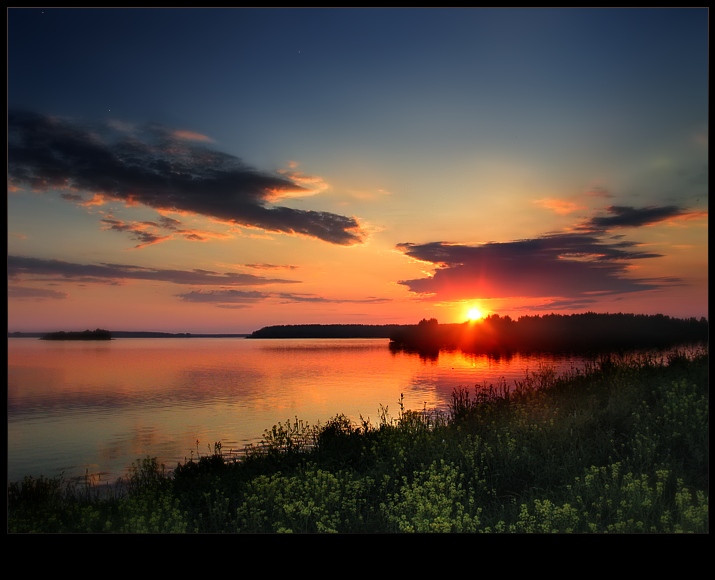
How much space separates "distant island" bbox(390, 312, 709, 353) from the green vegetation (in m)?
2.95

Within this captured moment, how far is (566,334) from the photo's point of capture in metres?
19.0

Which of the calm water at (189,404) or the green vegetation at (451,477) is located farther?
the calm water at (189,404)

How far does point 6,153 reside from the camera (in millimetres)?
5711

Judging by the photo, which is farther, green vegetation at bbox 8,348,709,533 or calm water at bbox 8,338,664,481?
calm water at bbox 8,338,664,481

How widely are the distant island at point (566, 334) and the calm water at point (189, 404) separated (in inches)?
31.4

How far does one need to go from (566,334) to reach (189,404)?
40.5 feet

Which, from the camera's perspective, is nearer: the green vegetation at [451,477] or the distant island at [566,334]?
the green vegetation at [451,477]

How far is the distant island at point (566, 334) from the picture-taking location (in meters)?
13.4

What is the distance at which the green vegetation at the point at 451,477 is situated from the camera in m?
6.28

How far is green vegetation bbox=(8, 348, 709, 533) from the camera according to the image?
628 cm

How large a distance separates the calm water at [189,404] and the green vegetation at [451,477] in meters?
0.60

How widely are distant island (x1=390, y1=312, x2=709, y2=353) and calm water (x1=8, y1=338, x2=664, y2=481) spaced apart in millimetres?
797
